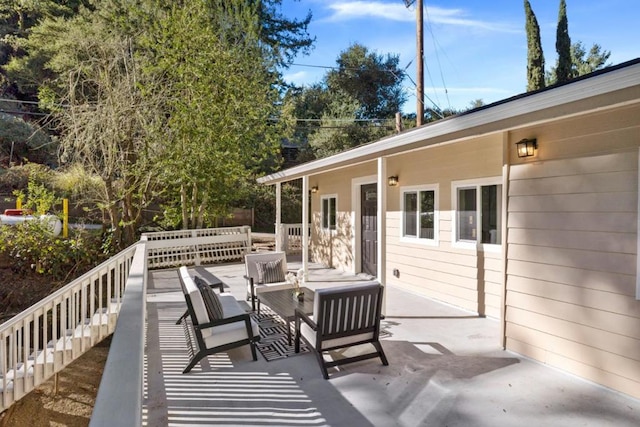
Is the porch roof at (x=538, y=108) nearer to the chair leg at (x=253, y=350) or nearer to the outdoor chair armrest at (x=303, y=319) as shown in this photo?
the outdoor chair armrest at (x=303, y=319)

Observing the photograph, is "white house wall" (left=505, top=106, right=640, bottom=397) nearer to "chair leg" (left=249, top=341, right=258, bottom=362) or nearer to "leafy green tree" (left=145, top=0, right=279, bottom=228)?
"chair leg" (left=249, top=341, right=258, bottom=362)

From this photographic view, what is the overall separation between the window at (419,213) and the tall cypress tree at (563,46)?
1115 centimetres

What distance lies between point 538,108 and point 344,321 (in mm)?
2469

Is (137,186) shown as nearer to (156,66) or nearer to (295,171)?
(156,66)

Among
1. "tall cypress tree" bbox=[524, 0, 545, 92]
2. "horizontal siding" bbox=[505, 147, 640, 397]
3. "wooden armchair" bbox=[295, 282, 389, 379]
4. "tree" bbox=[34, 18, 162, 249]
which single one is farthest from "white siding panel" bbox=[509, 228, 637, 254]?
"tall cypress tree" bbox=[524, 0, 545, 92]

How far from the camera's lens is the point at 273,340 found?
437 cm

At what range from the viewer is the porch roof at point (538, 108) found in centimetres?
241

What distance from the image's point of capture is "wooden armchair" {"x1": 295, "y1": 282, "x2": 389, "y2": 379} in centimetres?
346

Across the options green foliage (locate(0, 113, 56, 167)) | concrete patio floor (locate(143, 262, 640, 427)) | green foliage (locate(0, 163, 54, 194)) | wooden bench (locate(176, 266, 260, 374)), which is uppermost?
green foliage (locate(0, 113, 56, 167))

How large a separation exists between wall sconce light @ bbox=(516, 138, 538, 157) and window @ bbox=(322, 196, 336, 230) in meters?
5.77

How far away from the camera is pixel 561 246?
137 inches

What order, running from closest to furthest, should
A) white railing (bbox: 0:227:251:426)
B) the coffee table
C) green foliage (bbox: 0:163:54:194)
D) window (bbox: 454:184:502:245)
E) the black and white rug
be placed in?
white railing (bbox: 0:227:251:426), the black and white rug, the coffee table, window (bbox: 454:184:502:245), green foliage (bbox: 0:163:54:194)

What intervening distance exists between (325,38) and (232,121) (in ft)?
30.3

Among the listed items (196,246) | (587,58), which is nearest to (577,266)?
(196,246)
